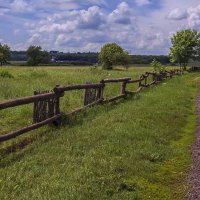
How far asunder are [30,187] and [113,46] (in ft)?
446

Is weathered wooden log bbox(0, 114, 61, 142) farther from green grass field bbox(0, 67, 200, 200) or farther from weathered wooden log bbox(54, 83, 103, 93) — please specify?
weathered wooden log bbox(54, 83, 103, 93)

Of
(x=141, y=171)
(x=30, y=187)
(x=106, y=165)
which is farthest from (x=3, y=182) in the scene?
(x=141, y=171)

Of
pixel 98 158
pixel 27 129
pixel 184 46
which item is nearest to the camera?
pixel 98 158

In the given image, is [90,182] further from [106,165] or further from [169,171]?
[169,171]

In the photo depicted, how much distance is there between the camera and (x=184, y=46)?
10806 centimetres

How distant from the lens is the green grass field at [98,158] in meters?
7.07

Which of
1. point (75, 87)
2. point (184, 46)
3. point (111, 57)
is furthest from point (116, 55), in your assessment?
point (75, 87)

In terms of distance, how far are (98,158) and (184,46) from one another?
102374mm

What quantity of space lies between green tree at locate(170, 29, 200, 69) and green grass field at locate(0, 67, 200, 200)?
3703 inches

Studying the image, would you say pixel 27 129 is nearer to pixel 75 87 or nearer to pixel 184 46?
pixel 75 87

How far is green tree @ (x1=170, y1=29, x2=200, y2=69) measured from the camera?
107 metres

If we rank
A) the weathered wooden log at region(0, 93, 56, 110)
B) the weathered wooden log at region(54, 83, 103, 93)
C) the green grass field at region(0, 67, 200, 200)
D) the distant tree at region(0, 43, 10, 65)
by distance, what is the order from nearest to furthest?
the green grass field at region(0, 67, 200, 200) → the weathered wooden log at region(0, 93, 56, 110) → the weathered wooden log at region(54, 83, 103, 93) → the distant tree at region(0, 43, 10, 65)

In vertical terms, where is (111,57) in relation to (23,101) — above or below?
below

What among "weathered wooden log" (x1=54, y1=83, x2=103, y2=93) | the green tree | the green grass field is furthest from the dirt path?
the green tree
